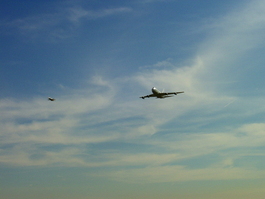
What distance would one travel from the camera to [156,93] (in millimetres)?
174250

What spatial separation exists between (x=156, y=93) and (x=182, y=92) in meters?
17.3

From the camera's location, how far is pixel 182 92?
17025cm
